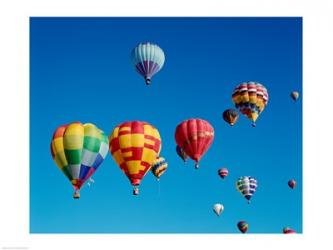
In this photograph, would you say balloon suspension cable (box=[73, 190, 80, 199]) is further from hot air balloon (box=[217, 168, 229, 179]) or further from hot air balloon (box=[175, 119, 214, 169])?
hot air balloon (box=[217, 168, 229, 179])

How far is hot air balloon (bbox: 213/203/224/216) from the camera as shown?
107ft

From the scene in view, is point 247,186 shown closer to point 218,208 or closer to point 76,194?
point 218,208

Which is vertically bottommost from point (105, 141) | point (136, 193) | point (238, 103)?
point (136, 193)

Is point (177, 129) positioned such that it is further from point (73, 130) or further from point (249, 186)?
point (249, 186)

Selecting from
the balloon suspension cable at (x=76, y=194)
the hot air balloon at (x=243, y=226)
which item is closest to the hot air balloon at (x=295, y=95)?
the hot air balloon at (x=243, y=226)

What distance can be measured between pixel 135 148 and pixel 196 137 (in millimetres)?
2889

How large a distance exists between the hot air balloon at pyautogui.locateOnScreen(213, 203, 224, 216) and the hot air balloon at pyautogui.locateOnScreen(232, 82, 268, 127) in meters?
5.95

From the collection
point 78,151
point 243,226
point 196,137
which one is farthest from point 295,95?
point 78,151

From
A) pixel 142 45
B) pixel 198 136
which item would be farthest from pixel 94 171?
pixel 142 45

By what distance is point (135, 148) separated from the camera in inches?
921

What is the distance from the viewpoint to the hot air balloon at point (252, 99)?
28.0 metres

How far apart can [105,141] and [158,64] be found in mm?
4874

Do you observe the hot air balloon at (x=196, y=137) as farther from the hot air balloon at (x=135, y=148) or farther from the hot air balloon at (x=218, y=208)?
the hot air balloon at (x=218, y=208)

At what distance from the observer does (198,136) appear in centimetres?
2539
